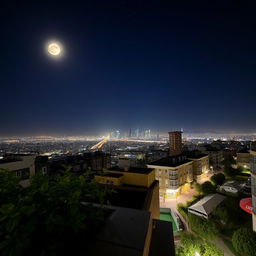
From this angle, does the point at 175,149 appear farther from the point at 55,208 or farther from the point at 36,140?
the point at 36,140

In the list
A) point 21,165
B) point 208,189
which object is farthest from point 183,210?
point 21,165

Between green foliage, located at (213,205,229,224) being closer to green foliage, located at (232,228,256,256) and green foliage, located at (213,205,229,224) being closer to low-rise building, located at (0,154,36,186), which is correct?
green foliage, located at (232,228,256,256)

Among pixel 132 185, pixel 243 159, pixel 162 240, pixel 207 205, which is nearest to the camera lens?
pixel 162 240

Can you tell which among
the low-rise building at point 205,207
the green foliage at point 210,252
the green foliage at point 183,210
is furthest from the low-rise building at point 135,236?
the green foliage at point 183,210

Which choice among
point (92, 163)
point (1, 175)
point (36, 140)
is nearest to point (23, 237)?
point (1, 175)

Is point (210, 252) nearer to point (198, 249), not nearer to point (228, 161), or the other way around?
point (198, 249)

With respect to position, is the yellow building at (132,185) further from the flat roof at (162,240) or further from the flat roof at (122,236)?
the flat roof at (122,236)

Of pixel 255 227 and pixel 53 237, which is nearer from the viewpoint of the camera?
pixel 53 237
